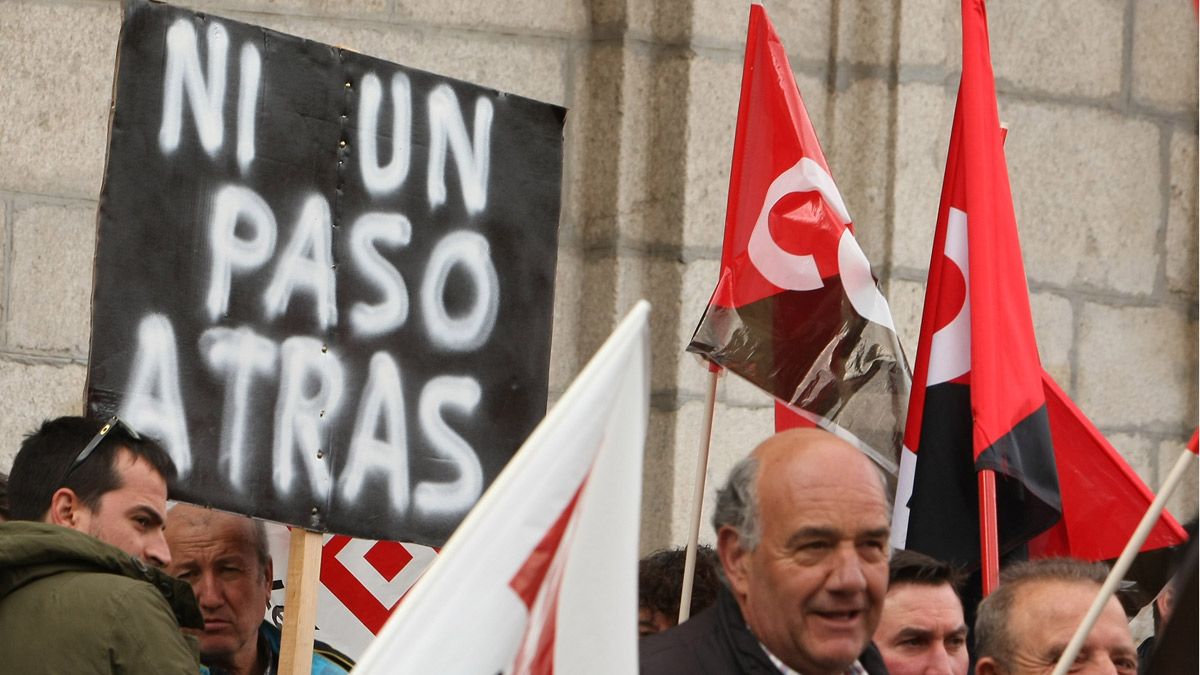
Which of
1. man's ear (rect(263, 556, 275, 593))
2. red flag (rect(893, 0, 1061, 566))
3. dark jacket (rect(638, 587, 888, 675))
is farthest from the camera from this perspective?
man's ear (rect(263, 556, 275, 593))

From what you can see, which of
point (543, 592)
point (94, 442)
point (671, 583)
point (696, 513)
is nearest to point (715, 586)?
point (671, 583)

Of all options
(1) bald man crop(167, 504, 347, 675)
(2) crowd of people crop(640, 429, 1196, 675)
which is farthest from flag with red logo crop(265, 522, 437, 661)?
(2) crowd of people crop(640, 429, 1196, 675)

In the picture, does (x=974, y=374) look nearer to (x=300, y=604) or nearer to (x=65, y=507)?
→ (x=300, y=604)

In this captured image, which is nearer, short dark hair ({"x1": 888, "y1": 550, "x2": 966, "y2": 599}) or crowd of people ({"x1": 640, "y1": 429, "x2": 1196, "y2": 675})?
crowd of people ({"x1": 640, "y1": 429, "x2": 1196, "y2": 675})

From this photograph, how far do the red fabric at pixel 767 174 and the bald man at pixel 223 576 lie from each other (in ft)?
3.80

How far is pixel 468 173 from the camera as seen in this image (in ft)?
15.9

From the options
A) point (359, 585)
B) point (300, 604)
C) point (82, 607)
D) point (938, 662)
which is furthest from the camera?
point (359, 585)

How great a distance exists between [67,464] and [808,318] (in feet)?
5.29

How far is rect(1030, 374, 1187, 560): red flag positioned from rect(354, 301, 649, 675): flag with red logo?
7.67 ft

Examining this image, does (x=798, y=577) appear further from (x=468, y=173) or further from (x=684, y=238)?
(x=684, y=238)

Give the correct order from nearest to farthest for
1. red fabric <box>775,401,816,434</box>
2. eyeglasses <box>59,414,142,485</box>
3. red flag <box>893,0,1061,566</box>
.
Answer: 1. eyeglasses <box>59,414,142,485</box>
2. red flag <box>893,0,1061,566</box>
3. red fabric <box>775,401,816,434</box>

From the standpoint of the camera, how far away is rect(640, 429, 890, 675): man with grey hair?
321 centimetres

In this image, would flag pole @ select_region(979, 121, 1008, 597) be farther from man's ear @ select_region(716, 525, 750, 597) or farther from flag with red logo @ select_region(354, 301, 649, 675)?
flag with red logo @ select_region(354, 301, 649, 675)

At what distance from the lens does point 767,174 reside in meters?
4.80
